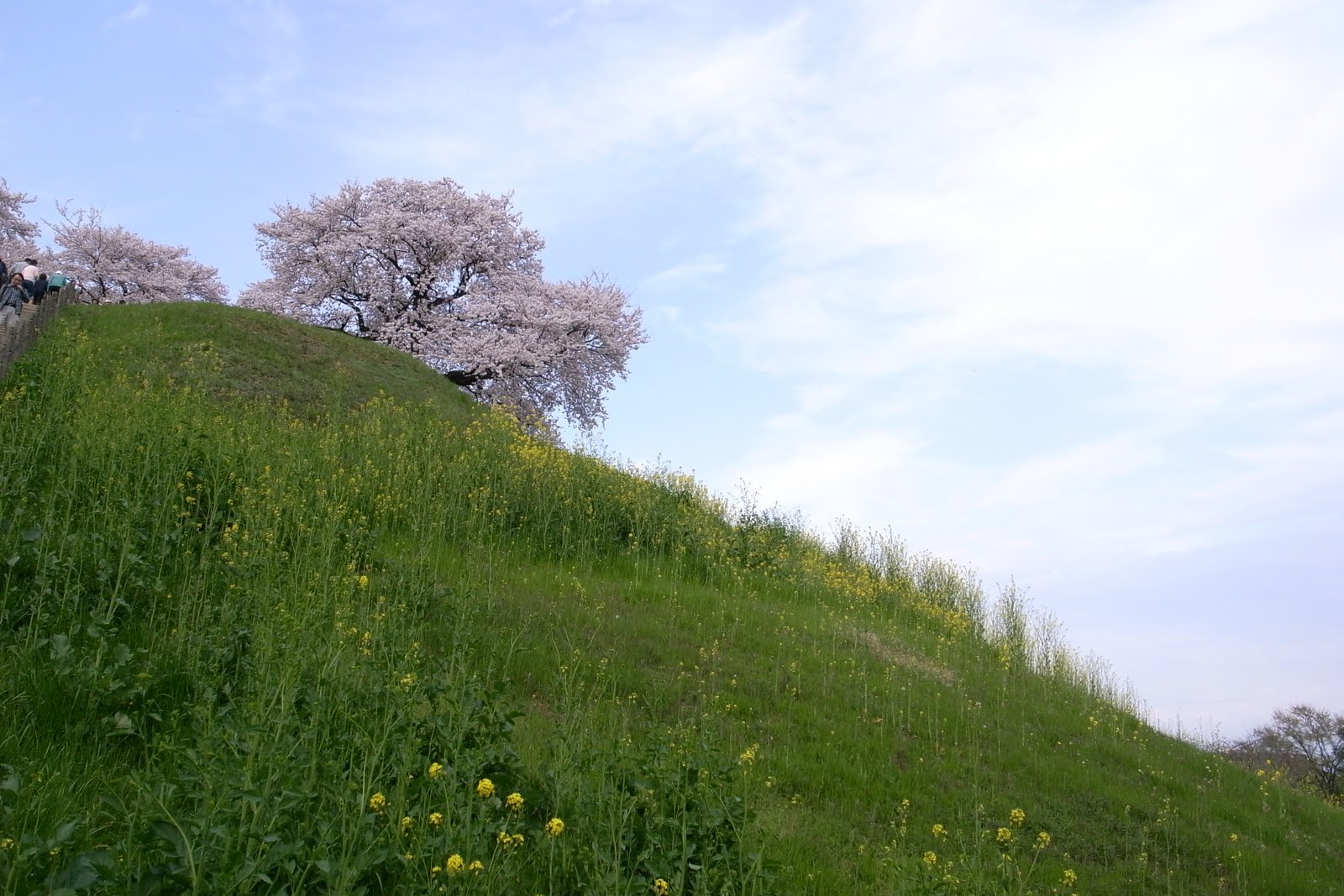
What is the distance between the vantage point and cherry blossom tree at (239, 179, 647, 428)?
3056cm

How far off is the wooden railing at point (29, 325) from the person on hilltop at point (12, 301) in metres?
0.10

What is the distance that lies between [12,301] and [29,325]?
2.90ft

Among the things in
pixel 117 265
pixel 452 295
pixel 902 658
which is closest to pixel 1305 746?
pixel 902 658

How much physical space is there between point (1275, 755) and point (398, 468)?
2098 centimetres

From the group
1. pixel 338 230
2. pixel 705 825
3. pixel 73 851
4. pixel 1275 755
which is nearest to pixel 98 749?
pixel 73 851

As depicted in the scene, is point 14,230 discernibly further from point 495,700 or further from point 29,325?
point 495,700

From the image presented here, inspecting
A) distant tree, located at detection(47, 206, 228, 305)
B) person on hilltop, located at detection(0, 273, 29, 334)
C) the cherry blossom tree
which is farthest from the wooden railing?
distant tree, located at detection(47, 206, 228, 305)

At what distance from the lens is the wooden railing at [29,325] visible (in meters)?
14.9

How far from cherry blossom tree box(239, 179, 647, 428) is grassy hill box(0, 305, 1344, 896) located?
13.4 m

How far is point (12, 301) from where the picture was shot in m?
18.2

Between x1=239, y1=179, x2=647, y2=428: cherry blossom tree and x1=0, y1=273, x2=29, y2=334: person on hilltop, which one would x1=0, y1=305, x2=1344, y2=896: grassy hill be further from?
x1=239, y1=179, x2=647, y2=428: cherry blossom tree

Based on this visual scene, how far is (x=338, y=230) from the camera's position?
32.2 meters

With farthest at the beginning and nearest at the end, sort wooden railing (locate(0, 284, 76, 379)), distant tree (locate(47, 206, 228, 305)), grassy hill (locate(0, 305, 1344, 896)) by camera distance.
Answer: distant tree (locate(47, 206, 228, 305)), wooden railing (locate(0, 284, 76, 379)), grassy hill (locate(0, 305, 1344, 896))

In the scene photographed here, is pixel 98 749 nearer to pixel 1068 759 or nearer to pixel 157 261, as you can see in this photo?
pixel 1068 759
